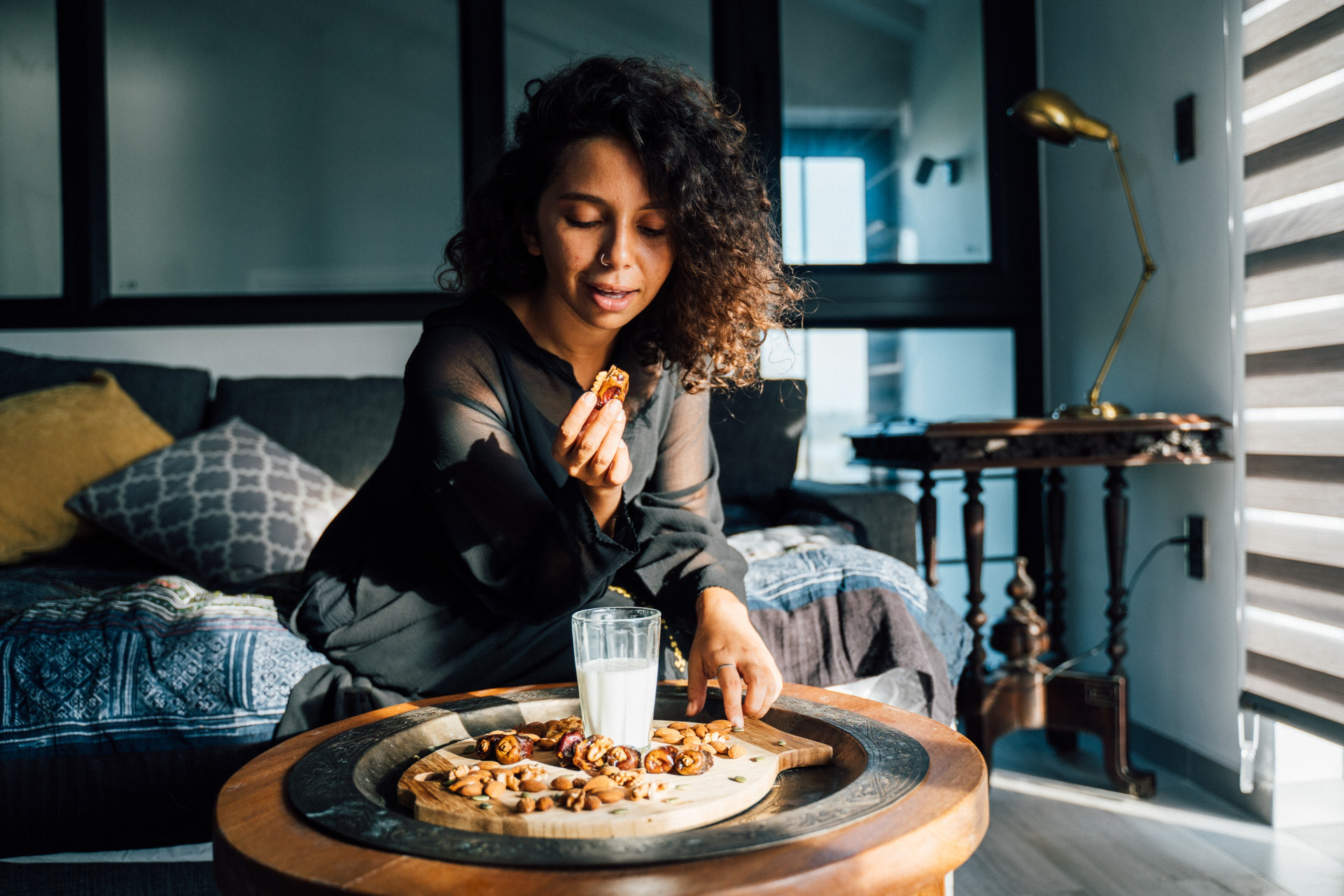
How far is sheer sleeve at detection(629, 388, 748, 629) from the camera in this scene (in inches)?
43.1

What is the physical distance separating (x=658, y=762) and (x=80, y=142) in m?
2.80

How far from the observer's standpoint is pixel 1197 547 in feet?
6.75

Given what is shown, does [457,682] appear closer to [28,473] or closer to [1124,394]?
[28,473]

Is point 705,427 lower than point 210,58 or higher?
lower

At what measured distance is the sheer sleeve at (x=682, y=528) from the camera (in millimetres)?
1096

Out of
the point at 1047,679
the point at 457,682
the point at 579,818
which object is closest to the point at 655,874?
the point at 579,818

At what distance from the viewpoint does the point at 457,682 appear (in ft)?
3.88

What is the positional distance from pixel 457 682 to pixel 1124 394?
1.91 metres

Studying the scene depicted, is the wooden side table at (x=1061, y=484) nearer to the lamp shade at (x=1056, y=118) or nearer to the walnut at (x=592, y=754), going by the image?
the lamp shade at (x=1056, y=118)

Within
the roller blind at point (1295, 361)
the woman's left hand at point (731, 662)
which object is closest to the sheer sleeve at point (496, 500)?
the woman's left hand at point (731, 662)

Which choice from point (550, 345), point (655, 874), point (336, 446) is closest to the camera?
point (655, 874)

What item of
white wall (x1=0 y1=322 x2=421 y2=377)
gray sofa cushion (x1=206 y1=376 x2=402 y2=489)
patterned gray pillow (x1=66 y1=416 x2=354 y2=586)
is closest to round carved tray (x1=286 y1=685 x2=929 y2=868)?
patterned gray pillow (x1=66 y1=416 x2=354 y2=586)

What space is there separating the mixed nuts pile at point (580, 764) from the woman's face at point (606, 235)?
504mm

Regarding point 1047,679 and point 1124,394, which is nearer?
point 1047,679
